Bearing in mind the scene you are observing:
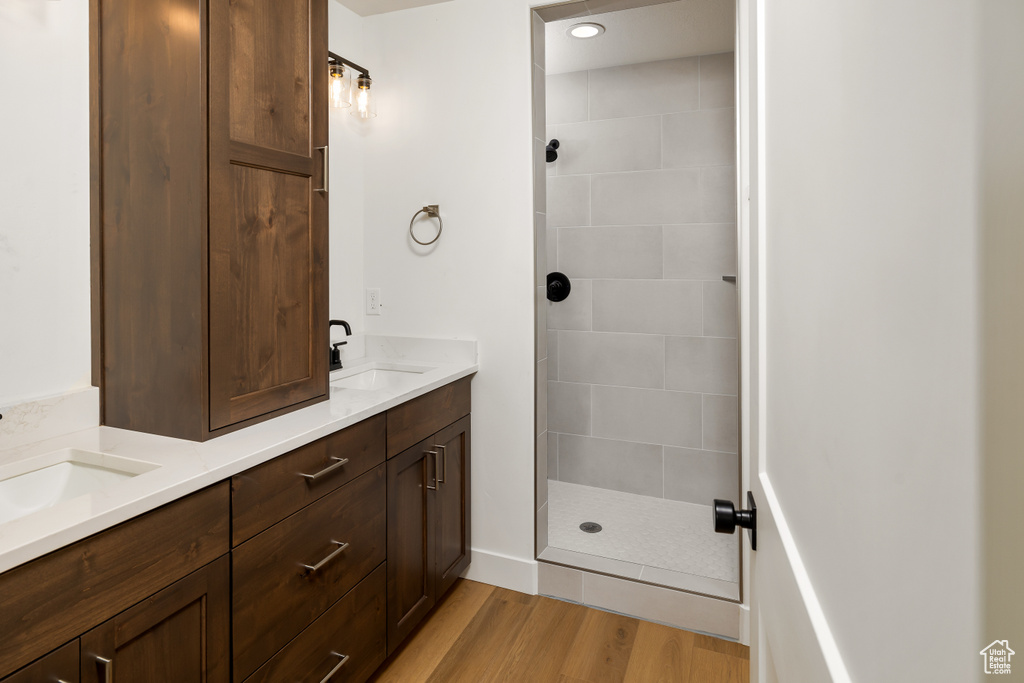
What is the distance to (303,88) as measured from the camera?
5.15 feet

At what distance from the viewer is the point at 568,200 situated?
10.2ft

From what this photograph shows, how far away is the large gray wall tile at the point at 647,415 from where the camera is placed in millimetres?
2941

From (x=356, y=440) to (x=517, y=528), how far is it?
969 millimetres

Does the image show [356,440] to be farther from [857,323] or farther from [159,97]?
[857,323]

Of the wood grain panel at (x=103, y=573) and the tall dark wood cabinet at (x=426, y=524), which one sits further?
the tall dark wood cabinet at (x=426, y=524)

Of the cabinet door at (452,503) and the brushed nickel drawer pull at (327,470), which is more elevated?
the brushed nickel drawer pull at (327,470)

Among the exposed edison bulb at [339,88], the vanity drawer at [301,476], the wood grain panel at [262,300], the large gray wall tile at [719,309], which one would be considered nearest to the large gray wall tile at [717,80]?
the large gray wall tile at [719,309]

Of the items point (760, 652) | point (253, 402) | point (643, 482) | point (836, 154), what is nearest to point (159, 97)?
point (253, 402)

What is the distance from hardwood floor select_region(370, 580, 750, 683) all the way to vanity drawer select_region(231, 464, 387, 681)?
0.46m

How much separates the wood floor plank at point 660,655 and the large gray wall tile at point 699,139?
213 cm

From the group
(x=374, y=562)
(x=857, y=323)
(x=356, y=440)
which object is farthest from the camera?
(x=374, y=562)

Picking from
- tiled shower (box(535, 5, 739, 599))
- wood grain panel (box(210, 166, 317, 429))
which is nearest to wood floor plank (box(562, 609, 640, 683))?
tiled shower (box(535, 5, 739, 599))

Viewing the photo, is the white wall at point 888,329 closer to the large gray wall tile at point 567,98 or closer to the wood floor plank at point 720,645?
the wood floor plank at point 720,645

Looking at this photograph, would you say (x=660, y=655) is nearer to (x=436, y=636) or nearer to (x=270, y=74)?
(x=436, y=636)
